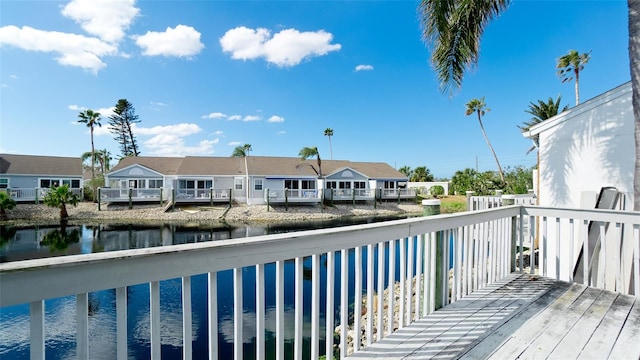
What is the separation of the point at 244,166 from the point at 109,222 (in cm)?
1064

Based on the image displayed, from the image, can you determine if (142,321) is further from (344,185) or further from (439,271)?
(344,185)

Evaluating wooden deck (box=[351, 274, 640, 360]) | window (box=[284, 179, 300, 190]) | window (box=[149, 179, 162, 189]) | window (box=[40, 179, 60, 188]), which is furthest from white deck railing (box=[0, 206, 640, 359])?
window (box=[40, 179, 60, 188])

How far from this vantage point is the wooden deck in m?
2.02

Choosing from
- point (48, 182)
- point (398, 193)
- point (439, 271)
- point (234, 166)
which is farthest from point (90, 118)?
point (439, 271)

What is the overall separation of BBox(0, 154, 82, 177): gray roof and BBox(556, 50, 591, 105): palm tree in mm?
36903

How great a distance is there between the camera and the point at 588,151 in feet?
16.9

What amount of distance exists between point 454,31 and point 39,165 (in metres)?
30.0

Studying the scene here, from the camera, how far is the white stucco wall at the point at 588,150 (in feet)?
15.5

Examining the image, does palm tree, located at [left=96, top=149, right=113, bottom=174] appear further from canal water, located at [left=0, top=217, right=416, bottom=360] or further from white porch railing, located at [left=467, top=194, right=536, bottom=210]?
white porch railing, located at [left=467, top=194, right=536, bottom=210]

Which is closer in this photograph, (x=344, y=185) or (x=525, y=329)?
(x=525, y=329)

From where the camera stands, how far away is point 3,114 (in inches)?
234

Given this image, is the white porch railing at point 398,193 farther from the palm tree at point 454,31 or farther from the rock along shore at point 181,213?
the palm tree at point 454,31

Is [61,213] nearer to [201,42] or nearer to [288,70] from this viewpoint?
[201,42]

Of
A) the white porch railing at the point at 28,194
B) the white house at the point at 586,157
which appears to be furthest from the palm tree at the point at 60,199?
the white house at the point at 586,157
